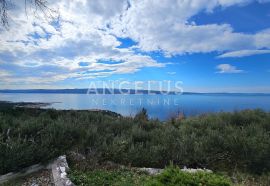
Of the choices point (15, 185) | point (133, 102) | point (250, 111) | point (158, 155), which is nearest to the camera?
point (15, 185)

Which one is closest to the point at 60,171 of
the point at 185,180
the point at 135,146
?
the point at 135,146

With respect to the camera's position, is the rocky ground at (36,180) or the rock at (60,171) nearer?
the rock at (60,171)

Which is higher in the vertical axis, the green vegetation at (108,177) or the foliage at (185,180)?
the foliage at (185,180)

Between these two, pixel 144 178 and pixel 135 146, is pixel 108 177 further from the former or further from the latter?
pixel 135 146

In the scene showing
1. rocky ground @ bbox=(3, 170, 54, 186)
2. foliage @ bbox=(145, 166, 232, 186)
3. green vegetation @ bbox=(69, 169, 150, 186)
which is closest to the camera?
foliage @ bbox=(145, 166, 232, 186)

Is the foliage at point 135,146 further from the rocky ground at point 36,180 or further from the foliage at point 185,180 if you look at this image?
the foliage at point 185,180

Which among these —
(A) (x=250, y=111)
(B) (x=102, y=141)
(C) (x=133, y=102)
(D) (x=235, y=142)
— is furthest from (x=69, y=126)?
(C) (x=133, y=102)

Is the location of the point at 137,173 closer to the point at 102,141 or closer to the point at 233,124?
the point at 102,141

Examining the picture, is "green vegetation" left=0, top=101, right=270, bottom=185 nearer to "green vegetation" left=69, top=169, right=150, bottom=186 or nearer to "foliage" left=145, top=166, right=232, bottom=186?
"green vegetation" left=69, top=169, right=150, bottom=186

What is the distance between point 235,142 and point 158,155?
2.13 metres

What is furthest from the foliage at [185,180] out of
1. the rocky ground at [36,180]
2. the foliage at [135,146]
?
the foliage at [135,146]

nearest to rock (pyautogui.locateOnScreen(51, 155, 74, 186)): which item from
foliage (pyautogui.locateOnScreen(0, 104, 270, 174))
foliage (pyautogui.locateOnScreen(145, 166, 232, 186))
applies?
foliage (pyautogui.locateOnScreen(0, 104, 270, 174))

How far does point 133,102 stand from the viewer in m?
20.5

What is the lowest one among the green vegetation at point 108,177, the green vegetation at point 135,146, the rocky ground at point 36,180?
the rocky ground at point 36,180
